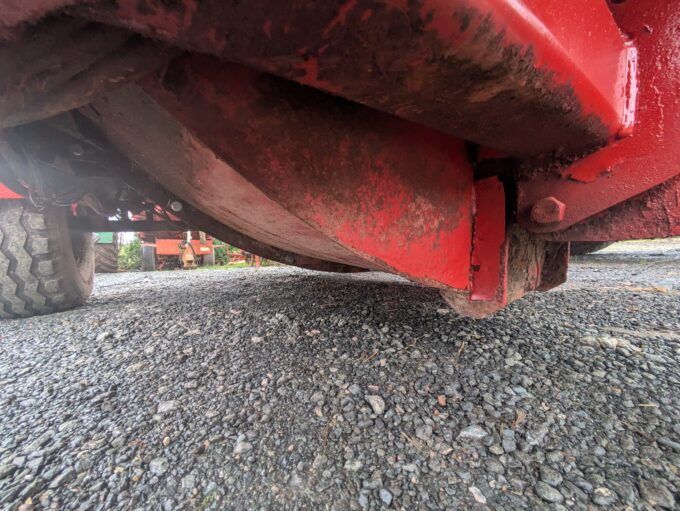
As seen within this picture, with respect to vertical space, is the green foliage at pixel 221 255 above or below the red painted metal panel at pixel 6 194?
below

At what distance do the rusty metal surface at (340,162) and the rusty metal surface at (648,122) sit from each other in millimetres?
330

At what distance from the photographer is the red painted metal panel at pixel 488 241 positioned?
952 millimetres

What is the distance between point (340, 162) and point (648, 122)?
0.75 meters

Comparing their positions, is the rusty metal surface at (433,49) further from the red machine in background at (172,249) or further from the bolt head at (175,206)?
the red machine in background at (172,249)

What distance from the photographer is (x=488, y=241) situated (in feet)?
3.21

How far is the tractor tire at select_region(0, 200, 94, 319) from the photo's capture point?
72.2 inches

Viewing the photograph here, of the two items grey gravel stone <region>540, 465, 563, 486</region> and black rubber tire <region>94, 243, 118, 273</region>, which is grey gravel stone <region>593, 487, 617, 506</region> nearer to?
grey gravel stone <region>540, 465, 563, 486</region>

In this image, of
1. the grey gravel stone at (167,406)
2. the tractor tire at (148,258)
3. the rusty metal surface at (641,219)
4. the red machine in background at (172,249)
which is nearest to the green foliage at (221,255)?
the red machine in background at (172,249)

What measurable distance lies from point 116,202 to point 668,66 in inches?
98.2

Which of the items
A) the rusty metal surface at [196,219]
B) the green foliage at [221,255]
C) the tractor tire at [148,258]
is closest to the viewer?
the rusty metal surface at [196,219]

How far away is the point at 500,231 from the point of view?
95 cm

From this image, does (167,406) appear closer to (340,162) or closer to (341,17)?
(340,162)

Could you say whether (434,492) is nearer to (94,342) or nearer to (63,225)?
(94,342)

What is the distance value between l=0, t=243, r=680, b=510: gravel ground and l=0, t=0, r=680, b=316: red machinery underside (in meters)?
0.34
